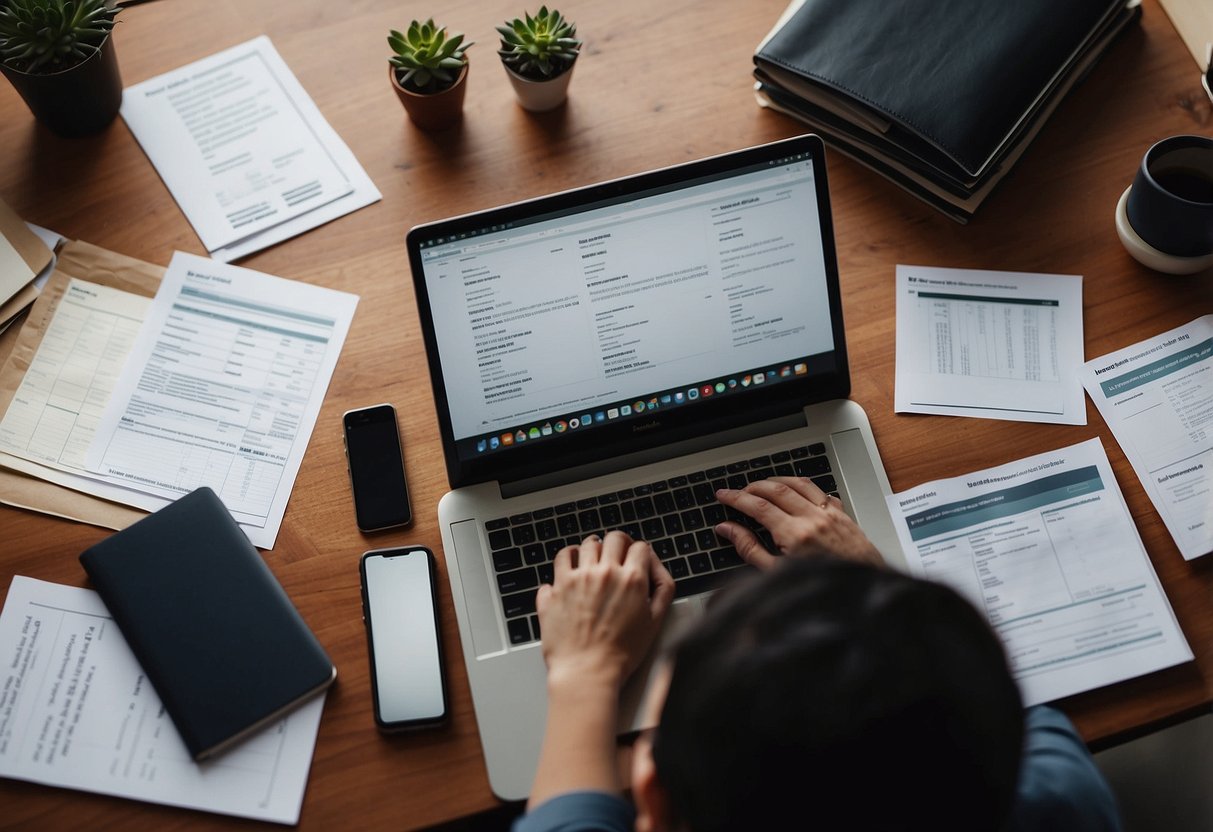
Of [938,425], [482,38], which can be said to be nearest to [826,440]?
[938,425]

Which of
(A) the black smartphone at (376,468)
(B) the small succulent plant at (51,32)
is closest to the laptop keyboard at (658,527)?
(A) the black smartphone at (376,468)

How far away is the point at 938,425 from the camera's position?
107 cm


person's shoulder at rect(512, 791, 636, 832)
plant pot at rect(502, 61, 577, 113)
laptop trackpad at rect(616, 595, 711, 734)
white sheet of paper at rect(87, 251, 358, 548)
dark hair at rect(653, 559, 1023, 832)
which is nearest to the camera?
dark hair at rect(653, 559, 1023, 832)

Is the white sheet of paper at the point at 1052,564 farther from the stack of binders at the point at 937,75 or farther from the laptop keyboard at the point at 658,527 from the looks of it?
the stack of binders at the point at 937,75

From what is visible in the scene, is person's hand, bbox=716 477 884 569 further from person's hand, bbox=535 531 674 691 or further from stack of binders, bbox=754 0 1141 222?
stack of binders, bbox=754 0 1141 222

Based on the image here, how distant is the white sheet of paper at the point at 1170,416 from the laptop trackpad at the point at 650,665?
19.2 inches

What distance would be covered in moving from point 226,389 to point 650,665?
1.79ft

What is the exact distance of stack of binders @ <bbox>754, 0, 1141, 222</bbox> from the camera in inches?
42.8

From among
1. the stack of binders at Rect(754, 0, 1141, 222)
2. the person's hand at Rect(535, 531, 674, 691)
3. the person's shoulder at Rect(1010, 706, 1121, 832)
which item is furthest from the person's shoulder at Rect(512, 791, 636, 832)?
the stack of binders at Rect(754, 0, 1141, 222)

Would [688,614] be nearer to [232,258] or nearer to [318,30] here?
[232,258]

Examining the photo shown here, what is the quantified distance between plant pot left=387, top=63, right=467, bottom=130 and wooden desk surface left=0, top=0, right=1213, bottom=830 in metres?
0.02

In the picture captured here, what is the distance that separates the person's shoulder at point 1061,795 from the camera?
855mm

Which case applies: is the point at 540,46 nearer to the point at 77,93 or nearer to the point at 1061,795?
the point at 77,93

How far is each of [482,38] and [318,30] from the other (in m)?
0.21
